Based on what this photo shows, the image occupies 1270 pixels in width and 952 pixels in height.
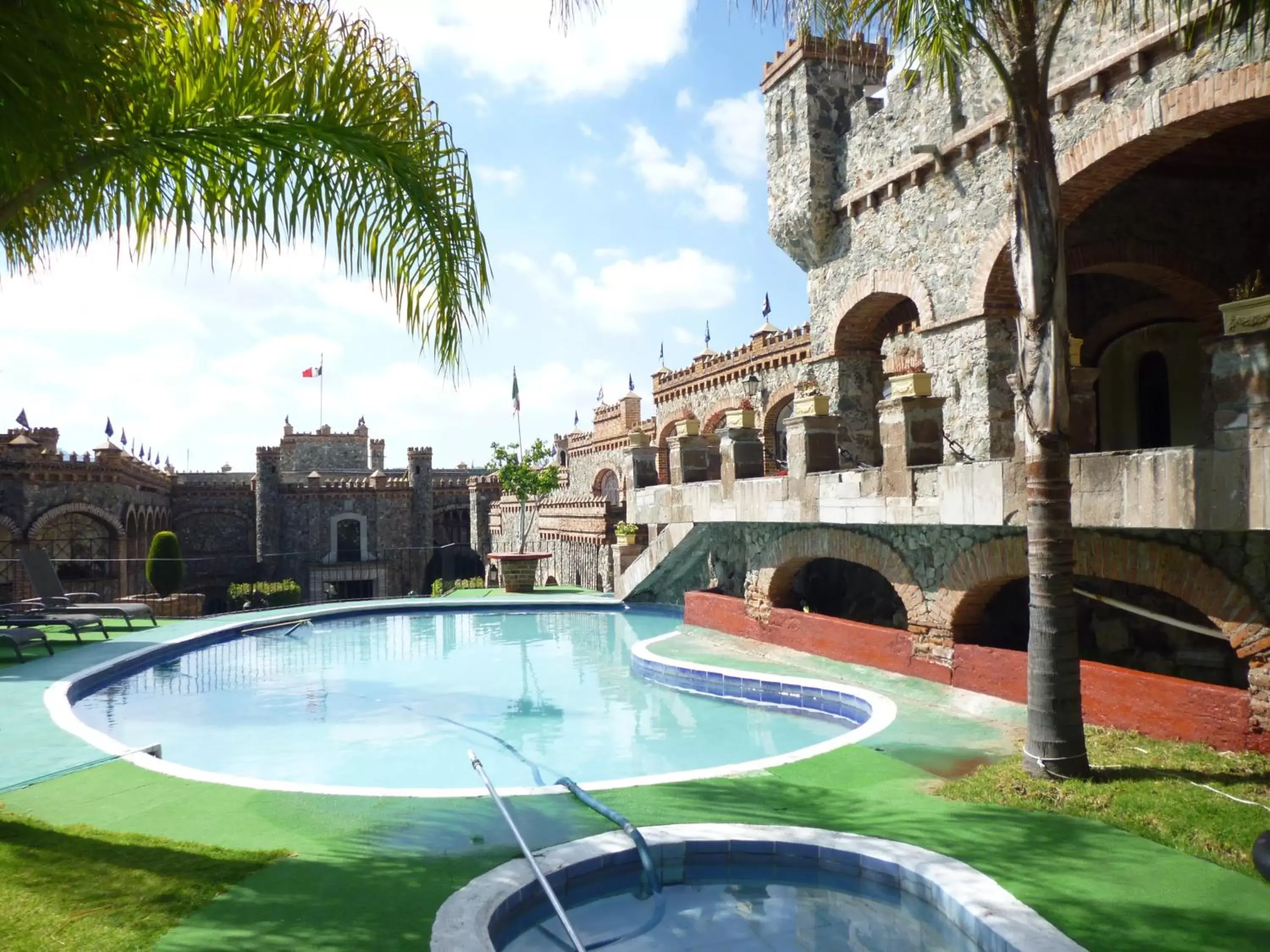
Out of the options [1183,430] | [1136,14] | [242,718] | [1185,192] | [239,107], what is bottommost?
[242,718]

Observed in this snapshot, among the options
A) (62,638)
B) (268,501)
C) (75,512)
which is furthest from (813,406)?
(268,501)

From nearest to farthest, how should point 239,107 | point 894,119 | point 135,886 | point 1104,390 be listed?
point 135,886 < point 239,107 < point 894,119 < point 1104,390

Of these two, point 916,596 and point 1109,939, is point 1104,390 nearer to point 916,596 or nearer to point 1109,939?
point 916,596

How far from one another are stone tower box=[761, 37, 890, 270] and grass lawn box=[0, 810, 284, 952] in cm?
1201

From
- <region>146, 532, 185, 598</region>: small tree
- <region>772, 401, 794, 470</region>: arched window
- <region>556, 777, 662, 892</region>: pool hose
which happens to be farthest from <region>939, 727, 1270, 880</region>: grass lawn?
<region>146, 532, 185, 598</region>: small tree

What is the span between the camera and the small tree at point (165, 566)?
23.8 meters

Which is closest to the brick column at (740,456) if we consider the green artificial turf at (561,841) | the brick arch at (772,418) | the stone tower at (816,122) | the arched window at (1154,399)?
the stone tower at (816,122)

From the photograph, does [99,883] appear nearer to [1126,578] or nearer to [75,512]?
[1126,578]

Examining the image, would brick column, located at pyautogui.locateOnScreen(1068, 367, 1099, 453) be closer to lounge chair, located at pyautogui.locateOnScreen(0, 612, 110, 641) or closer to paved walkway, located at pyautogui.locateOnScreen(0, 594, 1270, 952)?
paved walkway, located at pyautogui.locateOnScreen(0, 594, 1270, 952)

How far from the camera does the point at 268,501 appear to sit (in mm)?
37281

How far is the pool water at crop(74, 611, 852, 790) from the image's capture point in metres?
8.10

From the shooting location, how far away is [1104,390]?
48.8 ft

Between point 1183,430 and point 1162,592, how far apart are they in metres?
5.60

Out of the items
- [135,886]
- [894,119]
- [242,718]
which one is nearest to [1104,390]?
[894,119]
